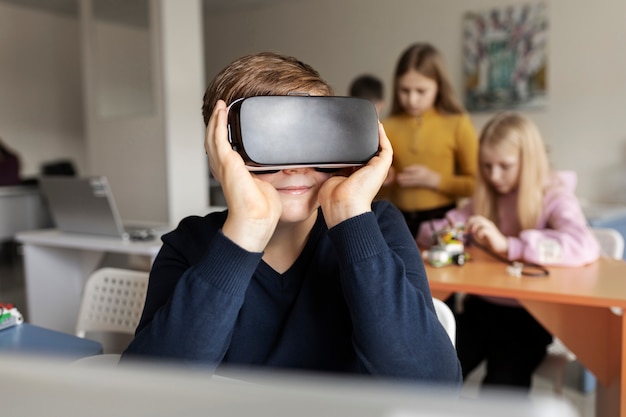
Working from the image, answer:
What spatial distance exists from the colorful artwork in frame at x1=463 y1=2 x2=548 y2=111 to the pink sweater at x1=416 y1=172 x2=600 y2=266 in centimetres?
258

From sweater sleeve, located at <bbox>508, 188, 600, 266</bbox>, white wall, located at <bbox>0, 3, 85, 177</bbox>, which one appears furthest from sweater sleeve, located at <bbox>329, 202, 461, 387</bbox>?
white wall, located at <bbox>0, 3, 85, 177</bbox>

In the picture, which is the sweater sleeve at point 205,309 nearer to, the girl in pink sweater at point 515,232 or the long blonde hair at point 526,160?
the girl in pink sweater at point 515,232

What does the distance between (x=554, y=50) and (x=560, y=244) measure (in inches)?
116

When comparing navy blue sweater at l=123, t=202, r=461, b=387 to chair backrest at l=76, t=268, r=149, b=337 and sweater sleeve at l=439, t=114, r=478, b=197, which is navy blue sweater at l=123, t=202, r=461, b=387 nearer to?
chair backrest at l=76, t=268, r=149, b=337

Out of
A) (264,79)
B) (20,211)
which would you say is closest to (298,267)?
(264,79)

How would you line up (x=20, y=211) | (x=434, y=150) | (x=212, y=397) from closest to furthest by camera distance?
(x=212, y=397), (x=434, y=150), (x=20, y=211)

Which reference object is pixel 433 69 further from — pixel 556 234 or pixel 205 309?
A: pixel 205 309

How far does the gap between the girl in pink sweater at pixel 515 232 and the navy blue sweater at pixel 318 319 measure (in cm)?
79

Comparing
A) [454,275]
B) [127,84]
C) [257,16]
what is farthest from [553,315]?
[257,16]

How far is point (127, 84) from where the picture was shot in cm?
317

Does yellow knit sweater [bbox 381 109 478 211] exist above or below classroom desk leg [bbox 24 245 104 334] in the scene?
above

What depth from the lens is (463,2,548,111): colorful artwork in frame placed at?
400 centimetres

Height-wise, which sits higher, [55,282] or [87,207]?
[87,207]

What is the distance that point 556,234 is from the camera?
150 cm
